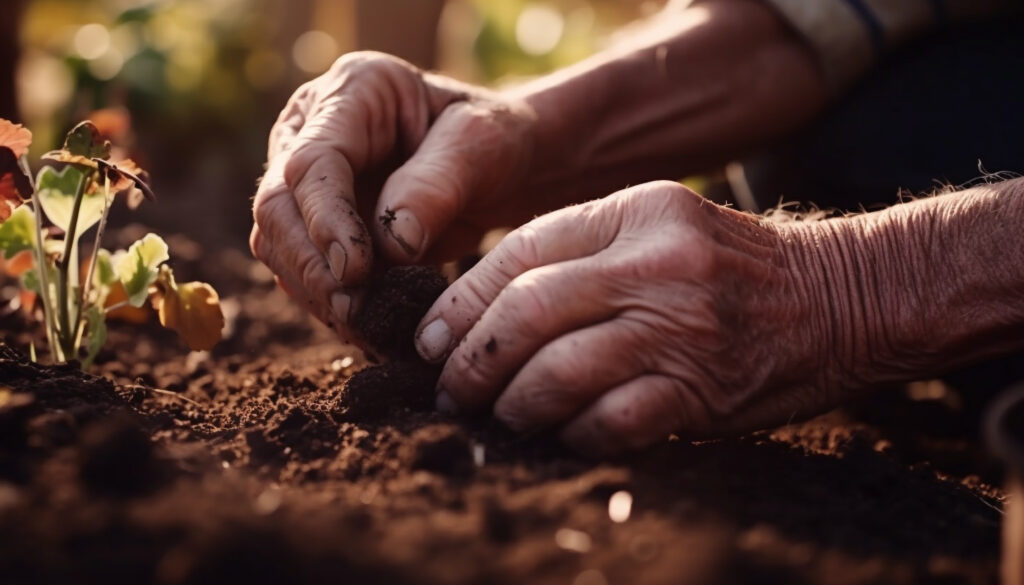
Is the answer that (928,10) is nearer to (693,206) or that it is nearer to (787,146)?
(787,146)

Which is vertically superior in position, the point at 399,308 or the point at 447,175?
the point at 447,175

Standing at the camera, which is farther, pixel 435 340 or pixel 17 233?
pixel 17 233

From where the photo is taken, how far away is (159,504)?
1077 millimetres

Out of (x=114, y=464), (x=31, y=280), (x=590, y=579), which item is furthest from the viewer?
(x=31, y=280)

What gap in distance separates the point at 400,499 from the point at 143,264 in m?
0.94

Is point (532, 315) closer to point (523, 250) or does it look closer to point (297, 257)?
point (523, 250)

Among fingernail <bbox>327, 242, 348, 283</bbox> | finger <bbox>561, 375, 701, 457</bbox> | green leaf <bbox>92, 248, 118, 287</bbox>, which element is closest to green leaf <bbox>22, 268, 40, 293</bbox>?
green leaf <bbox>92, 248, 118, 287</bbox>

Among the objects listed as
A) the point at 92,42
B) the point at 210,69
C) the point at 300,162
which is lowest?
the point at 300,162

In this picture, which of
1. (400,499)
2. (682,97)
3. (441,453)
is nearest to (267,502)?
(400,499)

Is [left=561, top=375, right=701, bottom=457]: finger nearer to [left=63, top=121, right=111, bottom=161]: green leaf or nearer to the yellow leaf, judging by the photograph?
the yellow leaf

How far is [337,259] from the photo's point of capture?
1744mm

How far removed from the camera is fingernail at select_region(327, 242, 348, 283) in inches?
68.2

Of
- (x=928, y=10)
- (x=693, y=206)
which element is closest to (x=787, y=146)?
(x=928, y=10)

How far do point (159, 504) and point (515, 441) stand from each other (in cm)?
61
